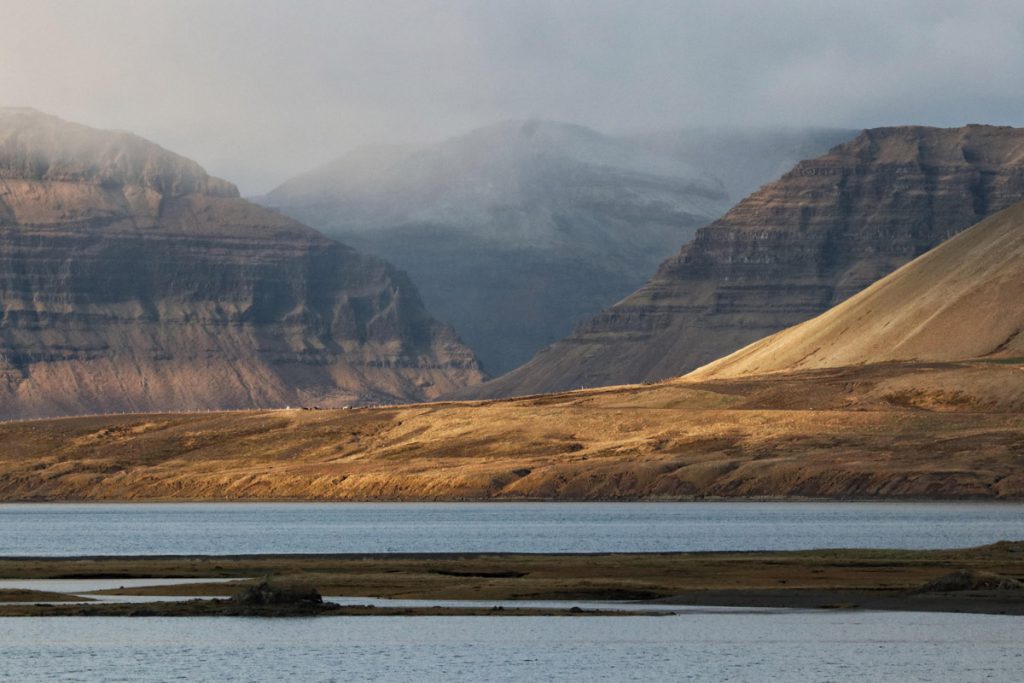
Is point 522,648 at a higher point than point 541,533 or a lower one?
higher

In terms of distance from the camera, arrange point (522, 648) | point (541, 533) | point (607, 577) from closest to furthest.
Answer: point (522, 648) → point (607, 577) → point (541, 533)

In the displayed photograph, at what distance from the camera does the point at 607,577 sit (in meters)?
106

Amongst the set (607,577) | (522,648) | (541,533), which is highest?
(522,648)

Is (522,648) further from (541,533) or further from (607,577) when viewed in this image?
(541,533)

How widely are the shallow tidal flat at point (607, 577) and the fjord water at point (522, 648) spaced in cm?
438

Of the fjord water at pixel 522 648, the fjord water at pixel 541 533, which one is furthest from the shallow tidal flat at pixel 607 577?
the fjord water at pixel 541 533

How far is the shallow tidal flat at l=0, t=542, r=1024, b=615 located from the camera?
303 feet

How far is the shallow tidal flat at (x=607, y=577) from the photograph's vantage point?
303ft

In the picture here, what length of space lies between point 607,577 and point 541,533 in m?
57.3

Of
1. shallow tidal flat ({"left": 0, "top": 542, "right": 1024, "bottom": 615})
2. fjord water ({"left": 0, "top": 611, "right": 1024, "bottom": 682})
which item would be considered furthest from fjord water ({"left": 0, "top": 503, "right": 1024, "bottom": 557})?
fjord water ({"left": 0, "top": 611, "right": 1024, "bottom": 682})

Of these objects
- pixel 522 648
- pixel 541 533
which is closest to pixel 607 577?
pixel 522 648

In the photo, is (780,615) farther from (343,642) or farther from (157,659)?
(157,659)

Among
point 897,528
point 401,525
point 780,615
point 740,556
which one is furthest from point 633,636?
point 401,525

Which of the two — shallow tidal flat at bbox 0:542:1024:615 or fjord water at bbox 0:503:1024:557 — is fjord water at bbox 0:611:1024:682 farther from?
fjord water at bbox 0:503:1024:557
